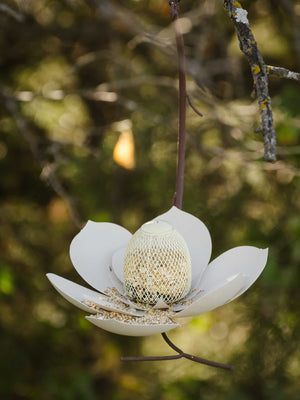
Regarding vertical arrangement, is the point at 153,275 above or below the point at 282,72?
below

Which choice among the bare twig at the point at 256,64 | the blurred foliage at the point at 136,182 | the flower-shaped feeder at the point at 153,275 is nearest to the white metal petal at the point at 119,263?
the flower-shaped feeder at the point at 153,275

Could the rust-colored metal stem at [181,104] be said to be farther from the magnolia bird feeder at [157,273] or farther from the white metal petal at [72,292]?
the white metal petal at [72,292]

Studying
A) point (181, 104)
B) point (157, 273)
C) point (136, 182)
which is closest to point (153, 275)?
point (157, 273)

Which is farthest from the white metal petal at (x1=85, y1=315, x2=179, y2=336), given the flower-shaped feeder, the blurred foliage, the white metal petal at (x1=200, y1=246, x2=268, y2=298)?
the blurred foliage

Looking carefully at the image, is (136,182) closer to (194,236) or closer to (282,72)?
(194,236)

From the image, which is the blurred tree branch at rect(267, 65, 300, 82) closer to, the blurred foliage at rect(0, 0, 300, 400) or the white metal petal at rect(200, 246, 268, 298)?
the white metal petal at rect(200, 246, 268, 298)

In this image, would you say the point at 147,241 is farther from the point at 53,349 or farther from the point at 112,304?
the point at 53,349
